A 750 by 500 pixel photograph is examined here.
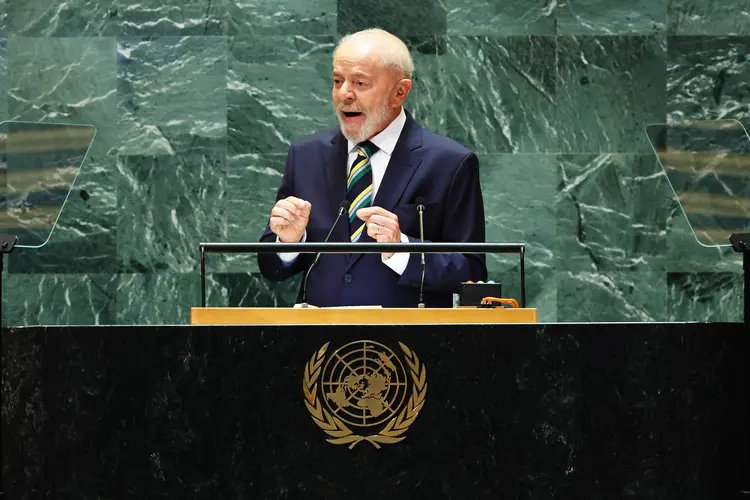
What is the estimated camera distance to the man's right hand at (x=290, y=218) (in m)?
3.93

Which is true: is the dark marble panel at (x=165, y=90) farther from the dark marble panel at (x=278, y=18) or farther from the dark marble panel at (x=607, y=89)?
the dark marble panel at (x=607, y=89)

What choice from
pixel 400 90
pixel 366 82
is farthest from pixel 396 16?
pixel 366 82

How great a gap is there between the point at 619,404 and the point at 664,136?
100 cm

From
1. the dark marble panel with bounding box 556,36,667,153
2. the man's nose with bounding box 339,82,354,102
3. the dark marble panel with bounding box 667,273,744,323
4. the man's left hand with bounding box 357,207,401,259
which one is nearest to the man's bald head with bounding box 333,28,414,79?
the man's nose with bounding box 339,82,354,102

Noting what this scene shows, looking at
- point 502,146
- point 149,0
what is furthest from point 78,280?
point 502,146

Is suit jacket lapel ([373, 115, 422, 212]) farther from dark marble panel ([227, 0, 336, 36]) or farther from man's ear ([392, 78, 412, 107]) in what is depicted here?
dark marble panel ([227, 0, 336, 36])

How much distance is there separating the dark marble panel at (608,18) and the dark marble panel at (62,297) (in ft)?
8.72

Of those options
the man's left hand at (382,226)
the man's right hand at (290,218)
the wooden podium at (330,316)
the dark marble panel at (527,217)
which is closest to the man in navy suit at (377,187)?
the man's right hand at (290,218)

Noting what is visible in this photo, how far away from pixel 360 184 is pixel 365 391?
1.59m

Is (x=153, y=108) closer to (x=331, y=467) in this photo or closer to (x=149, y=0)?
(x=149, y=0)

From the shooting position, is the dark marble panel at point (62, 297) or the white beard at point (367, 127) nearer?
the white beard at point (367, 127)

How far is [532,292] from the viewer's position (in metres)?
6.03

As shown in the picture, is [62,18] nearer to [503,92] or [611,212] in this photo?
[503,92]

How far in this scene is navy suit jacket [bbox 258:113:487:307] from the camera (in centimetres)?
424
